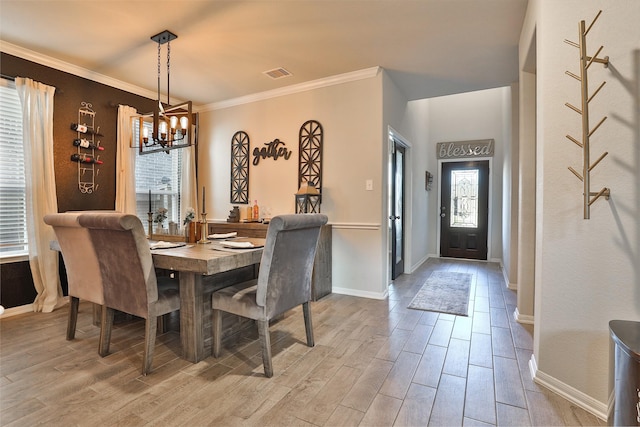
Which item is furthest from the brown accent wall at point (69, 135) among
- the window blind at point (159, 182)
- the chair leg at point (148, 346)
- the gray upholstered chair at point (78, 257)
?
the chair leg at point (148, 346)

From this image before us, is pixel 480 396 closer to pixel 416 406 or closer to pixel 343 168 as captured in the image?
pixel 416 406

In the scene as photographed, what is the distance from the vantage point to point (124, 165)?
3.93m

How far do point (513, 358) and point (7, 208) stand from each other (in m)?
4.59

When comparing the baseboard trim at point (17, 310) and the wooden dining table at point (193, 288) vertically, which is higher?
the wooden dining table at point (193, 288)

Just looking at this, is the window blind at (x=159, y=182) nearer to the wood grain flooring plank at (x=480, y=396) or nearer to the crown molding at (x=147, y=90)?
the crown molding at (x=147, y=90)

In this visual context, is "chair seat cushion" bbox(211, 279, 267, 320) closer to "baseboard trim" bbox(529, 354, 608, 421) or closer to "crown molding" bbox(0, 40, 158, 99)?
"baseboard trim" bbox(529, 354, 608, 421)

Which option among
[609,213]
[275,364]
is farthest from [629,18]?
[275,364]

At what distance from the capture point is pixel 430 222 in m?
6.50

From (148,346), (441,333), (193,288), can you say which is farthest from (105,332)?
(441,333)

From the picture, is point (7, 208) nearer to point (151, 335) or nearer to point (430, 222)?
point (151, 335)

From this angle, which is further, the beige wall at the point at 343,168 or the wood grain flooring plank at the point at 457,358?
the beige wall at the point at 343,168

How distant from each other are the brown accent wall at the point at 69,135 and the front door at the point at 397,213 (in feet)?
11.7

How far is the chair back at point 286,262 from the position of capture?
1.92 meters

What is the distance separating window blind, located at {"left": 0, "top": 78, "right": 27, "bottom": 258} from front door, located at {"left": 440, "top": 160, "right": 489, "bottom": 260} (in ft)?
21.0
